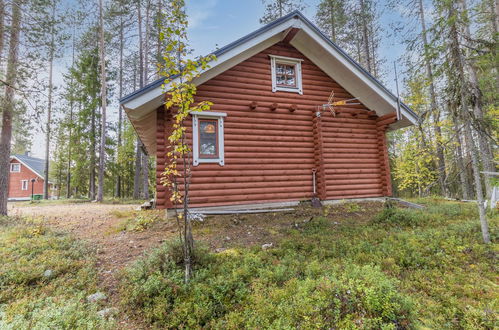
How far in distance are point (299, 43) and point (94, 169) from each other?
18.3m

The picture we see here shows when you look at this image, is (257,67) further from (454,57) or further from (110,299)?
(110,299)

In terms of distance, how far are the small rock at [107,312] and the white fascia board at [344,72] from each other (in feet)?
30.9

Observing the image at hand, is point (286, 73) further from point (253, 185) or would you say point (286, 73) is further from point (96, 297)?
point (96, 297)

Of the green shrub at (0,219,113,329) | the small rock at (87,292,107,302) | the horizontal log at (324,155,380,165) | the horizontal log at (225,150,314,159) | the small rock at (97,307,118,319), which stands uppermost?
the horizontal log at (225,150,314,159)

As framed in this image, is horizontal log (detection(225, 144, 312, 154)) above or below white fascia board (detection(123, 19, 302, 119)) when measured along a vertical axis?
below

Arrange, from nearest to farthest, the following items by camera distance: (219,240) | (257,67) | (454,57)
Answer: (454,57) → (219,240) → (257,67)

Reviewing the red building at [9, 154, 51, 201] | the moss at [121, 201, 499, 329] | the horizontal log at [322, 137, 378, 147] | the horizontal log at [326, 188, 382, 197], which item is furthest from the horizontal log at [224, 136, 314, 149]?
the red building at [9, 154, 51, 201]

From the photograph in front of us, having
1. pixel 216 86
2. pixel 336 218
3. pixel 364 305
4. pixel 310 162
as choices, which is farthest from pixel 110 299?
pixel 310 162

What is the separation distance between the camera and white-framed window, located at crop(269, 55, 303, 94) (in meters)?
8.99

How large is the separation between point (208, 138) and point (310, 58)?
533 centimetres

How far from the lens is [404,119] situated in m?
9.20

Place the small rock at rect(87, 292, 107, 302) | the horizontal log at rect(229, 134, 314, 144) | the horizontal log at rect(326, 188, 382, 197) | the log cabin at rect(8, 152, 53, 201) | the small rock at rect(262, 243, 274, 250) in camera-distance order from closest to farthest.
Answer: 1. the small rock at rect(87, 292, 107, 302)
2. the small rock at rect(262, 243, 274, 250)
3. the horizontal log at rect(229, 134, 314, 144)
4. the horizontal log at rect(326, 188, 382, 197)
5. the log cabin at rect(8, 152, 53, 201)

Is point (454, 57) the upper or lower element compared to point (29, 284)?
upper

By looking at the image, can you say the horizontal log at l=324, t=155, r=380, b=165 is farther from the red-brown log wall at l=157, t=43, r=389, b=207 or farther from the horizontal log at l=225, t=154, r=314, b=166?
the horizontal log at l=225, t=154, r=314, b=166
